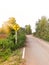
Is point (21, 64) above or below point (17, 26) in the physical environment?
below

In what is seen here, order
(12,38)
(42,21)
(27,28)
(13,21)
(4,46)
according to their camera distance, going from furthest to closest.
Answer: (27,28) → (42,21) → (13,21) → (12,38) → (4,46)

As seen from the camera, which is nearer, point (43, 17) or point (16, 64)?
point (16, 64)

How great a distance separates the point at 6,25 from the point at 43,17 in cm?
4691

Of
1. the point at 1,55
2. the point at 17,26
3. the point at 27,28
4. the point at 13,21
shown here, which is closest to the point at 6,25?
the point at 13,21

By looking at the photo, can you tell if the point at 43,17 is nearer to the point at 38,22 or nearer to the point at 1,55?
the point at 38,22

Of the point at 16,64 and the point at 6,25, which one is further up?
the point at 6,25

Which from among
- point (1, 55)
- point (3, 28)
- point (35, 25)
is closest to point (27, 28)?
point (35, 25)

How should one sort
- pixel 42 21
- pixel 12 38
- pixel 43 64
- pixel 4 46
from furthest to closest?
pixel 42 21, pixel 12 38, pixel 4 46, pixel 43 64

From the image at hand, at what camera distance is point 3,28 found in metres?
42.3

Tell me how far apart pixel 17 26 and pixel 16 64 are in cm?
1618

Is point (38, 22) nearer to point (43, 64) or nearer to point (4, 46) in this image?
point (4, 46)

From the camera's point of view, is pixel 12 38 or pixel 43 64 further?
pixel 12 38

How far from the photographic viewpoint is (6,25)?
40.6 m

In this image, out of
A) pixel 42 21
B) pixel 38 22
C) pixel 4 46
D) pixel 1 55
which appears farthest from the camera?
pixel 38 22
